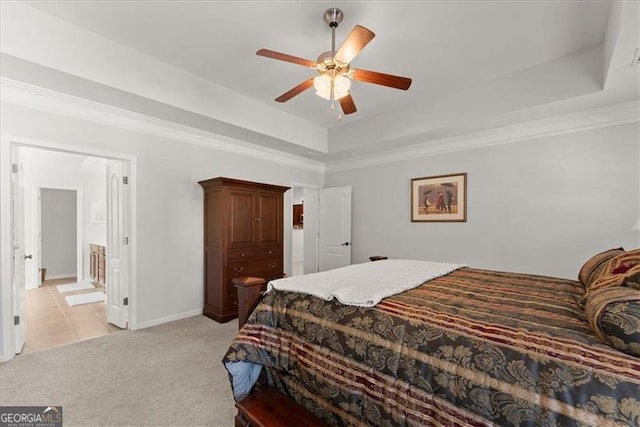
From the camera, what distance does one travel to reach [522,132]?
3.72m

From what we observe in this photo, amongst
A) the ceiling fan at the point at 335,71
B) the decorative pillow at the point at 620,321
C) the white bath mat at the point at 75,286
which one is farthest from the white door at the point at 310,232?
the decorative pillow at the point at 620,321

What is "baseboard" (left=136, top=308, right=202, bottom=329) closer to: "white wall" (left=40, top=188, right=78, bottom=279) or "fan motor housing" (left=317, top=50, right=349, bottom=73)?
"fan motor housing" (left=317, top=50, right=349, bottom=73)

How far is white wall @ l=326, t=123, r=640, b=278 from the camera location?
321 cm

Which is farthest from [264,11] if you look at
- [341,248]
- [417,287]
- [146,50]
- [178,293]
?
[341,248]

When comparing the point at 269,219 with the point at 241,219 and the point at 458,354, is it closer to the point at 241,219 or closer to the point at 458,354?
the point at 241,219

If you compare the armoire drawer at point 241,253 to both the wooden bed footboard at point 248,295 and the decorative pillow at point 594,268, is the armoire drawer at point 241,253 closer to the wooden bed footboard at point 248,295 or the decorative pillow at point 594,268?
the wooden bed footboard at point 248,295

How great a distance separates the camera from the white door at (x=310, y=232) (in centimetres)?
597

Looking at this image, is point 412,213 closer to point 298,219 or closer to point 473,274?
point 473,274

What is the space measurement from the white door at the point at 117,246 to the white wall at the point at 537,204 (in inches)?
151

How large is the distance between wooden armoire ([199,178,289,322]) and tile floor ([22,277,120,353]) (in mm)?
1207

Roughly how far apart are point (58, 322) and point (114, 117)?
265cm

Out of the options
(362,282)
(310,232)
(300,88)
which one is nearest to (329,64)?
(300,88)

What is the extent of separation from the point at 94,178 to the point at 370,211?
624 centimetres

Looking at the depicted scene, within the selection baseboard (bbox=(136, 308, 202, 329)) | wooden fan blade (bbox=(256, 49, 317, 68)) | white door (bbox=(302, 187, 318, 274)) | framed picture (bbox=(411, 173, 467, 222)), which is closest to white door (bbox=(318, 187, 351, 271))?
white door (bbox=(302, 187, 318, 274))
